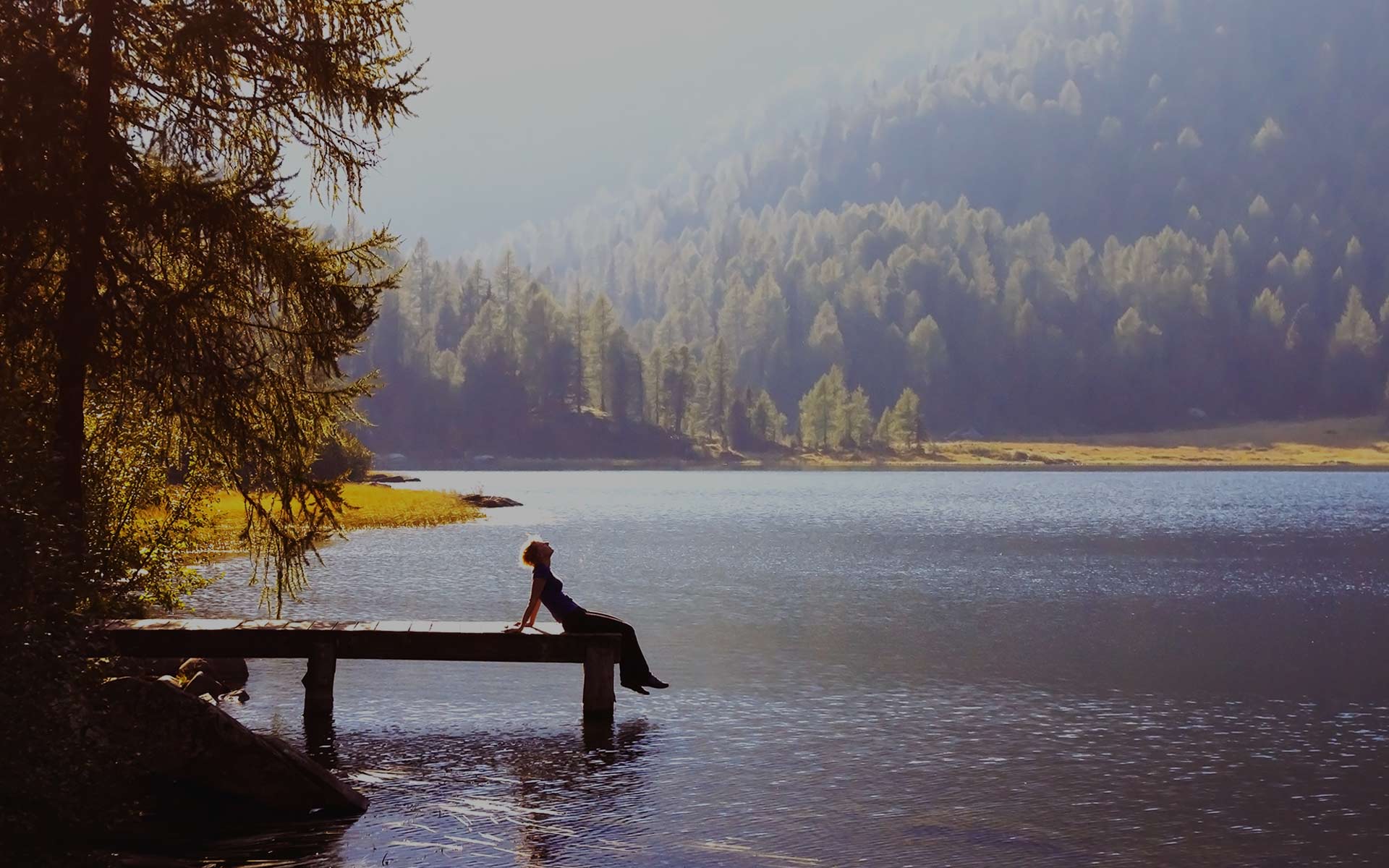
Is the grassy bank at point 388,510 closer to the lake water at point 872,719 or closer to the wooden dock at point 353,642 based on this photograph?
the lake water at point 872,719

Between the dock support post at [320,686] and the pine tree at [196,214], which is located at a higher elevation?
the pine tree at [196,214]

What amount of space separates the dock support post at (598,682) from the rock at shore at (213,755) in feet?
21.1

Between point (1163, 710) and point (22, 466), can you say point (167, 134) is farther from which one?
point (1163, 710)

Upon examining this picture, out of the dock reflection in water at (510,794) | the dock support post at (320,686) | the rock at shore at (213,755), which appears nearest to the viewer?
the rock at shore at (213,755)

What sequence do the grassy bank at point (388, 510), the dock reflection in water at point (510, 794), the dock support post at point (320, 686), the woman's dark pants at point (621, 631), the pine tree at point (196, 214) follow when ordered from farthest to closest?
the grassy bank at point (388, 510) → the dock support post at point (320, 686) → the woman's dark pants at point (621, 631) → the pine tree at point (196, 214) → the dock reflection in water at point (510, 794)

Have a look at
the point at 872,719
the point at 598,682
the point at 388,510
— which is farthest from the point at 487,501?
the point at 598,682

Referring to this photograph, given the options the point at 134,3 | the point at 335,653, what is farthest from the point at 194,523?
the point at 134,3

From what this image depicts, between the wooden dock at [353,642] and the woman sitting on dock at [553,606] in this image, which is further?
the woman sitting on dock at [553,606]

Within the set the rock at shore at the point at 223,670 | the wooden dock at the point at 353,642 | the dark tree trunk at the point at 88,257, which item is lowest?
the rock at shore at the point at 223,670

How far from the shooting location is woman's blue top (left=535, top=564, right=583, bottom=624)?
80.8ft

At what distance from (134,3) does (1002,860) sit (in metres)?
17.1

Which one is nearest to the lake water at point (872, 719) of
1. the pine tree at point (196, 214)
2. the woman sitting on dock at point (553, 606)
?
the woman sitting on dock at point (553, 606)

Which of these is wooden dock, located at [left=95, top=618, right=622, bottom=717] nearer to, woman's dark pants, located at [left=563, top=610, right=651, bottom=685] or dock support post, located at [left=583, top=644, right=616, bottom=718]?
dock support post, located at [left=583, top=644, right=616, bottom=718]

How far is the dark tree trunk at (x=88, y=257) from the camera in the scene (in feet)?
68.0
